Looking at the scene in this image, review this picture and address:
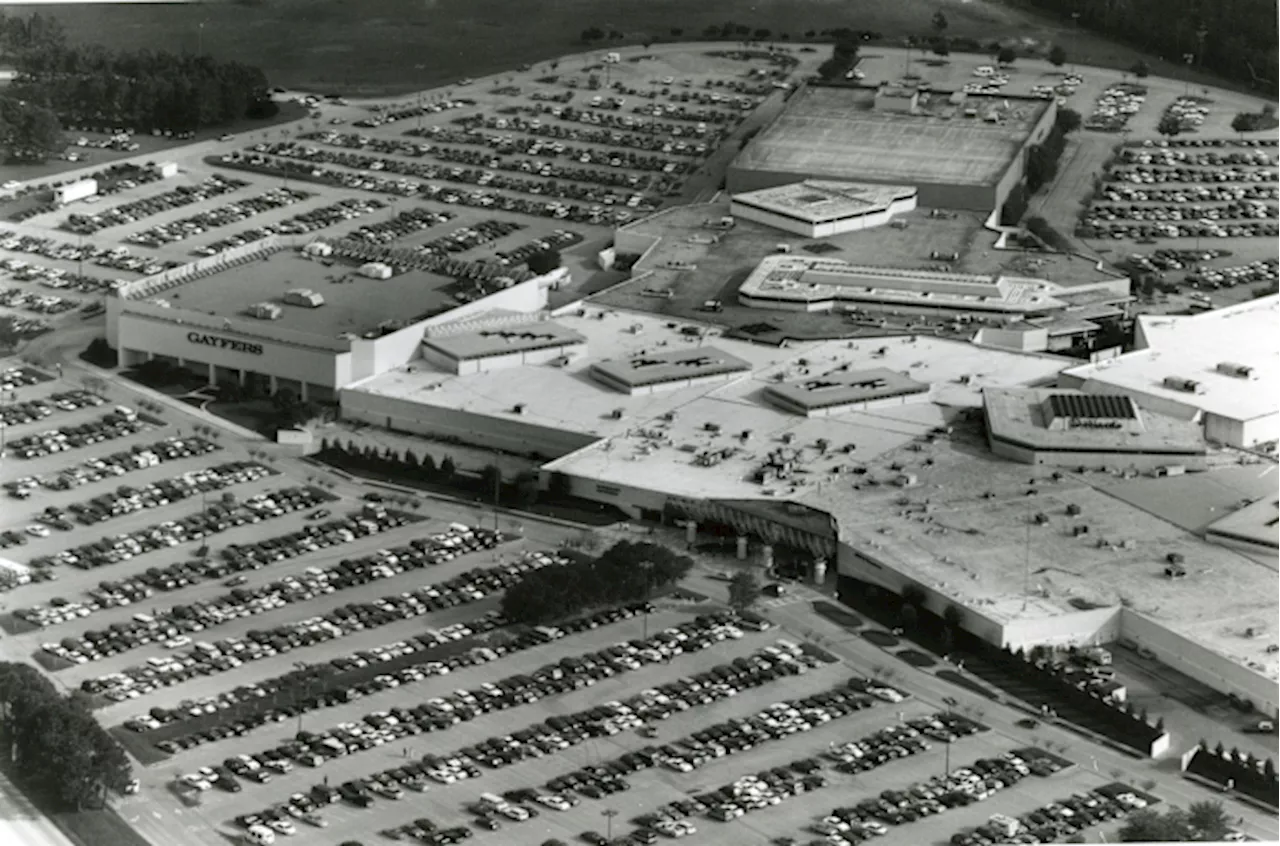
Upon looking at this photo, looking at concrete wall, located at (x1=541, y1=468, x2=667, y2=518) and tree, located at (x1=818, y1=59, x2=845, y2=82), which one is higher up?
tree, located at (x1=818, y1=59, x2=845, y2=82)

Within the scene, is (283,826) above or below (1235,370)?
below

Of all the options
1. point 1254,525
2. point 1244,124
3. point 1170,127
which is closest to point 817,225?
point 1170,127

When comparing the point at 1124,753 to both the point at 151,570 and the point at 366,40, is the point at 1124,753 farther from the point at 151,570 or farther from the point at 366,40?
the point at 366,40

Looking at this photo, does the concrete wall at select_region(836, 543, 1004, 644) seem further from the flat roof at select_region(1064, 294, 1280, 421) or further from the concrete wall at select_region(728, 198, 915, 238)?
the concrete wall at select_region(728, 198, 915, 238)

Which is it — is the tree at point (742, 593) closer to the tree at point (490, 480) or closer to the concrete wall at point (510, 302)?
the tree at point (490, 480)

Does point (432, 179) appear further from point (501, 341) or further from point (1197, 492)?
point (1197, 492)

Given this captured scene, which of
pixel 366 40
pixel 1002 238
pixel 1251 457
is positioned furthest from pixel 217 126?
pixel 1251 457

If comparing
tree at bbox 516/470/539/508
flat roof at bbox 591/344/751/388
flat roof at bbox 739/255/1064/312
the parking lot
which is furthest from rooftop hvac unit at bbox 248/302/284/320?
flat roof at bbox 739/255/1064/312

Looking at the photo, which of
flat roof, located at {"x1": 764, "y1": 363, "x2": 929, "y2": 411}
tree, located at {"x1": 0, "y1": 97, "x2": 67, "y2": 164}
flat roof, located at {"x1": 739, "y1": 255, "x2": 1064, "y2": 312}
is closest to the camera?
flat roof, located at {"x1": 764, "y1": 363, "x2": 929, "y2": 411}
